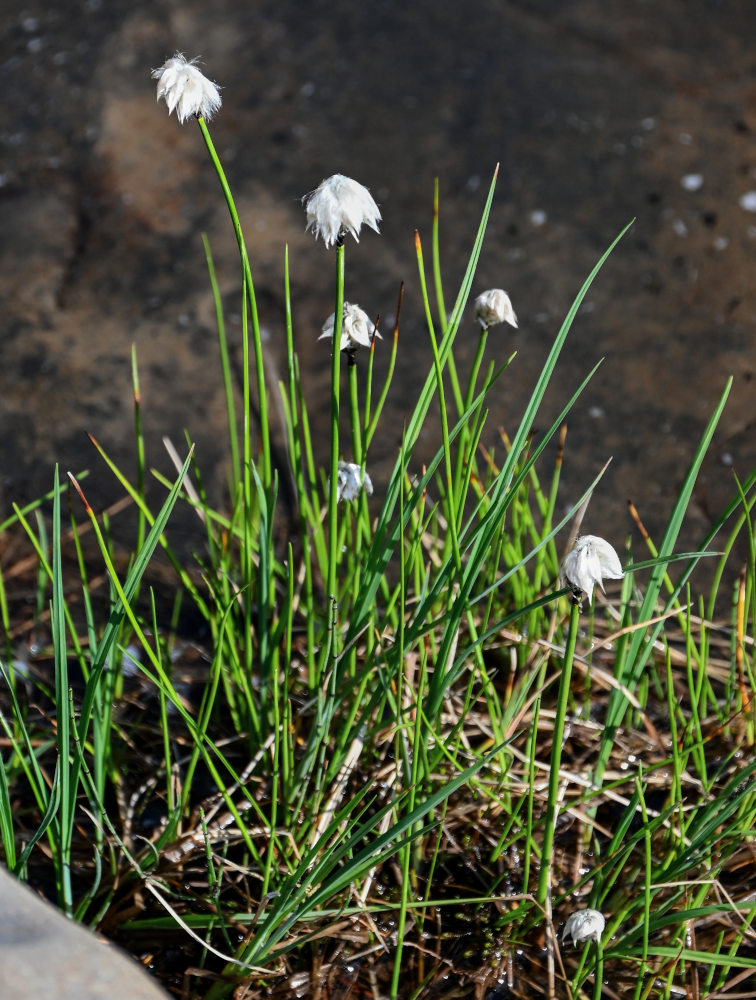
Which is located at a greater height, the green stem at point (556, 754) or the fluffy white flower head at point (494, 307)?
the fluffy white flower head at point (494, 307)

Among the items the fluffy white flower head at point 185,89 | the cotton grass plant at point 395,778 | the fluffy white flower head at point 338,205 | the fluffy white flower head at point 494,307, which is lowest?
the cotton grass plant at point 395,778

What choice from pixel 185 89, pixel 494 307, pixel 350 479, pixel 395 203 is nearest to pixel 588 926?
pixel 350 479

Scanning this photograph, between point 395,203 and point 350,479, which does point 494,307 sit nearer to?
point 350,479

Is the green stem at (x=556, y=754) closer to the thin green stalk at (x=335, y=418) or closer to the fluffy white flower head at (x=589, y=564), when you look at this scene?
the fluffy white flower head at (x=589, y=564)

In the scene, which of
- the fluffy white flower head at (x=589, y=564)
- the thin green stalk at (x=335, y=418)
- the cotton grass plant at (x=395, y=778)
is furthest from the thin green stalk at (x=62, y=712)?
the fluffy white flower head at (x=589, y=564)

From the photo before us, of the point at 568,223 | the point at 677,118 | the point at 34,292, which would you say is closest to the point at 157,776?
the point at 34,292
